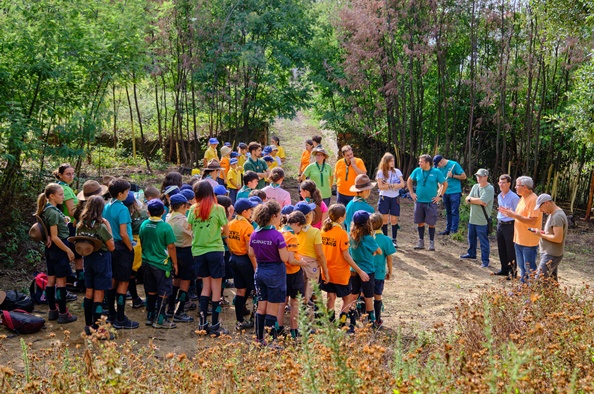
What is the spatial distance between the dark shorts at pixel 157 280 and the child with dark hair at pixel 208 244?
37 centimetres

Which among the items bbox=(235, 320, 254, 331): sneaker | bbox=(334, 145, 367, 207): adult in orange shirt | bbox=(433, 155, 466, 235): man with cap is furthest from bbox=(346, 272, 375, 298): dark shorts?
bbox=(433, 155, 466, 235): man with cap

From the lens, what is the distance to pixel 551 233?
693 centimetres

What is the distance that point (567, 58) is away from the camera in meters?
14.4

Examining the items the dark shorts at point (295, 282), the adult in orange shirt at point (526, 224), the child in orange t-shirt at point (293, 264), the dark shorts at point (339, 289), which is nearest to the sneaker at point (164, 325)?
the child in orange t-shirt at point (293, 264)

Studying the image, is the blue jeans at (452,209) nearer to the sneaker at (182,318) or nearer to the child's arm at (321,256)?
the child's arm at (321,256)

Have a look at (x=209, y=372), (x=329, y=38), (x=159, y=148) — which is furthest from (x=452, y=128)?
(x=209, y=372)

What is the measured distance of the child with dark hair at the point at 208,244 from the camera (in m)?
6.18

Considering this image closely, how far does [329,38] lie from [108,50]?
844 centimetres

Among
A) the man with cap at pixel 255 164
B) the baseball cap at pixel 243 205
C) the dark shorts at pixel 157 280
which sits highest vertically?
the man with cap at pixel 255 164

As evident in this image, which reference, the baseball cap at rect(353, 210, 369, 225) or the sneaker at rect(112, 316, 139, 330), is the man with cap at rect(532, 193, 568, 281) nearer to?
the baseball cap at rect(353, 210, 369, 225)

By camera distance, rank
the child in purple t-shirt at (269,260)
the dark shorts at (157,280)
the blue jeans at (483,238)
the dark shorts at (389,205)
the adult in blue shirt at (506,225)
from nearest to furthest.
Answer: the child in purple t-shirt at (269,260), the dark shorts at (157,280), the adult in blue shirt at (506,225), the blue jeans at (483,238), the dark shorts at (389,205)

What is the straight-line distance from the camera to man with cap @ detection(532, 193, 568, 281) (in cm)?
684

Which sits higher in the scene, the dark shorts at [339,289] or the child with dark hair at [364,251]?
the child with dark hair at [364,251]

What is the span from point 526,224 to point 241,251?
146 inches
